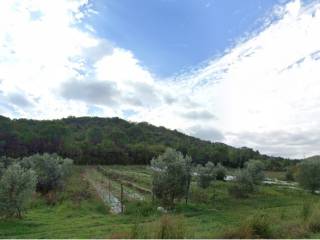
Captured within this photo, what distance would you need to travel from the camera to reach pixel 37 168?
164 feet

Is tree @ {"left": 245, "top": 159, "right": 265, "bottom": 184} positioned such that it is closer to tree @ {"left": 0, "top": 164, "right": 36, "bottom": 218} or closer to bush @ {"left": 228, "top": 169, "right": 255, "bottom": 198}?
bush @ {"left": 228, "top": 169, "right": 255, "bottom": 198}

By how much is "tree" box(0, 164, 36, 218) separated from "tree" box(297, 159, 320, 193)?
5309 centimetres

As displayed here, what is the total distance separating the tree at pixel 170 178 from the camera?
38812 mm

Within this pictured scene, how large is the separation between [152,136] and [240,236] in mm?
174511

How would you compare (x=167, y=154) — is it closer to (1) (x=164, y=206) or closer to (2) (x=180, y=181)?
(2) (x=180, y=181)

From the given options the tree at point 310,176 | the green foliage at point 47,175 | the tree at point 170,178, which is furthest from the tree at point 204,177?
the green foliage at point 47,175

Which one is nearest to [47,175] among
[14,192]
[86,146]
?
[14,192]

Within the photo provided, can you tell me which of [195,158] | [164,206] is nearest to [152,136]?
[195,158]

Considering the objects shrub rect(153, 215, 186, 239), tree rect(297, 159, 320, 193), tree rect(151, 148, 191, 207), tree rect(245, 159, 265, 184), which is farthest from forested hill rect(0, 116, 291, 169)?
shrub rect(153, 215, 186, 239)

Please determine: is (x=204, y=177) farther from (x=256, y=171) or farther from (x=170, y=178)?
(x=170, y=178)

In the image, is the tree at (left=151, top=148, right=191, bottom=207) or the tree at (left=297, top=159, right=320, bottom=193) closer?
the tree at (left=151, top=148, right=191, bottom=207)

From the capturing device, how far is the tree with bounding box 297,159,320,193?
219 ft

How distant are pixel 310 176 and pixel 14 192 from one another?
5514cm

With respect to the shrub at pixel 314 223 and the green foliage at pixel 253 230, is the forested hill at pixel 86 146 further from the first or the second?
the green foliage at pixel 253 230
